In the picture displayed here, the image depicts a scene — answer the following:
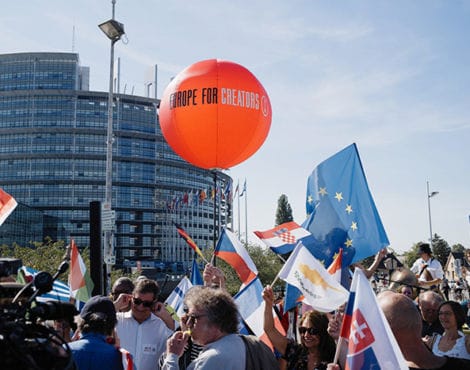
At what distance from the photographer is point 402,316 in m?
3.07

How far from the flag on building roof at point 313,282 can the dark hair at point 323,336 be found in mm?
389

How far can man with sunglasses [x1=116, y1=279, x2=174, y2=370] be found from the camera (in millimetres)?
4609

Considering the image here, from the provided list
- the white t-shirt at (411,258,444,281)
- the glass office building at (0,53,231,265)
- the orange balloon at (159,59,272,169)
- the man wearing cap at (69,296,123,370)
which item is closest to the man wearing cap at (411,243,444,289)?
the white t-shirt at (411,258,444,281)

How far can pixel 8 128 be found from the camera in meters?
91.4

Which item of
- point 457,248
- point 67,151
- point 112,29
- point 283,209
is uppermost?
point 67,151

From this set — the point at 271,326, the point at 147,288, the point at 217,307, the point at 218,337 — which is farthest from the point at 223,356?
the point at 147,288

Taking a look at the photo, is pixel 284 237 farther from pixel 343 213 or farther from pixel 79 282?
pixel 79 282

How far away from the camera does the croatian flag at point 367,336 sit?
9.40 feet

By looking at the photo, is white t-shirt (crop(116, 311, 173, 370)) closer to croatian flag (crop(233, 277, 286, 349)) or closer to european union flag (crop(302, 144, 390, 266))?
croatian flag (crop(233, 277, 286, 349))

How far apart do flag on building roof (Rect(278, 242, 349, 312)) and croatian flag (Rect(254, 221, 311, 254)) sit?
4.81 feet

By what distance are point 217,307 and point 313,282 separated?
6.32ft

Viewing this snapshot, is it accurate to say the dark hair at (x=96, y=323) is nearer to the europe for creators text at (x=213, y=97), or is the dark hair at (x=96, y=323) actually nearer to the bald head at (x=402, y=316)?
the bald head at (x=402, y=316)

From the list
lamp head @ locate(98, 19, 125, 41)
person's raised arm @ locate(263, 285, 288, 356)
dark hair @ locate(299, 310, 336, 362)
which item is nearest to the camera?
dark hair @ locate(299, 310, 336, 362)

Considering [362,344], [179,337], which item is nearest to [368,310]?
[362,344]
